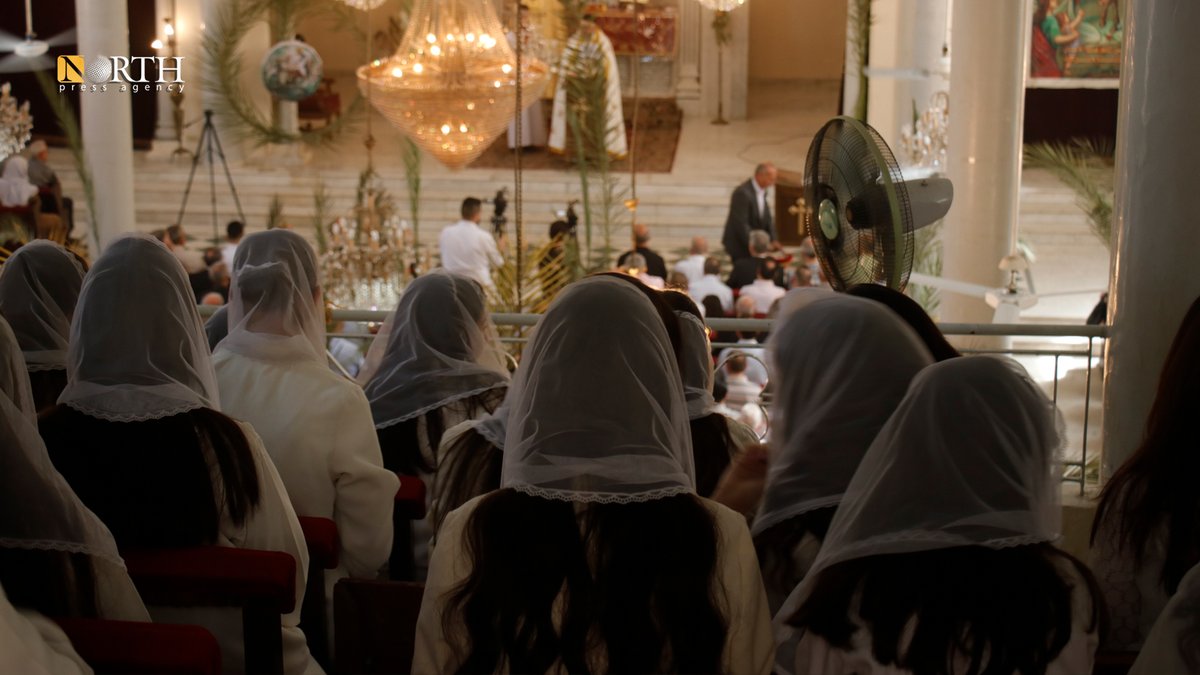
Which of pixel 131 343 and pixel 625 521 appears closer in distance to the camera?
pixel 625 521

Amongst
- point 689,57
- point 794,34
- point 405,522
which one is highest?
point 794,34

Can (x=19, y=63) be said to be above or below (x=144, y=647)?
above

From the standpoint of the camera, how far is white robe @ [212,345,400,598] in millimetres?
3418

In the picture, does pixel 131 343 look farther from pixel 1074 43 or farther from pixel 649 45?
pixel 649 45

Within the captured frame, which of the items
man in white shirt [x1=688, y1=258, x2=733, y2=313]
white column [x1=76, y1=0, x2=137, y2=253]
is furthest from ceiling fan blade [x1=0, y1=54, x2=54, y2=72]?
man in white shirt [x1=688, y1=258, x2=733, y2=313]

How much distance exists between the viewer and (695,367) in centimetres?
353

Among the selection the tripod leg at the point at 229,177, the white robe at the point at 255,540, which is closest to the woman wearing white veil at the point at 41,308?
the white robe at the point at 255,540

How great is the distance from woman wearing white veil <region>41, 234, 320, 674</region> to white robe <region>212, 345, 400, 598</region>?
0.48m

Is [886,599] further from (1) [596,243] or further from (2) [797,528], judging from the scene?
(1) [596,243]

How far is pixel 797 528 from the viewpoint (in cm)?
251

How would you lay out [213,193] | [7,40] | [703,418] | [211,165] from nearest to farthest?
[703,418] → [213,193] → [211,165] → [7,40]

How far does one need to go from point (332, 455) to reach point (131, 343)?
0.73m

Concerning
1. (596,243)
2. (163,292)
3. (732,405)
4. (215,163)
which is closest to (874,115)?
(596,243)

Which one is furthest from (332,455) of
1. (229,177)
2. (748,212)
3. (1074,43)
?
(1074,43)
